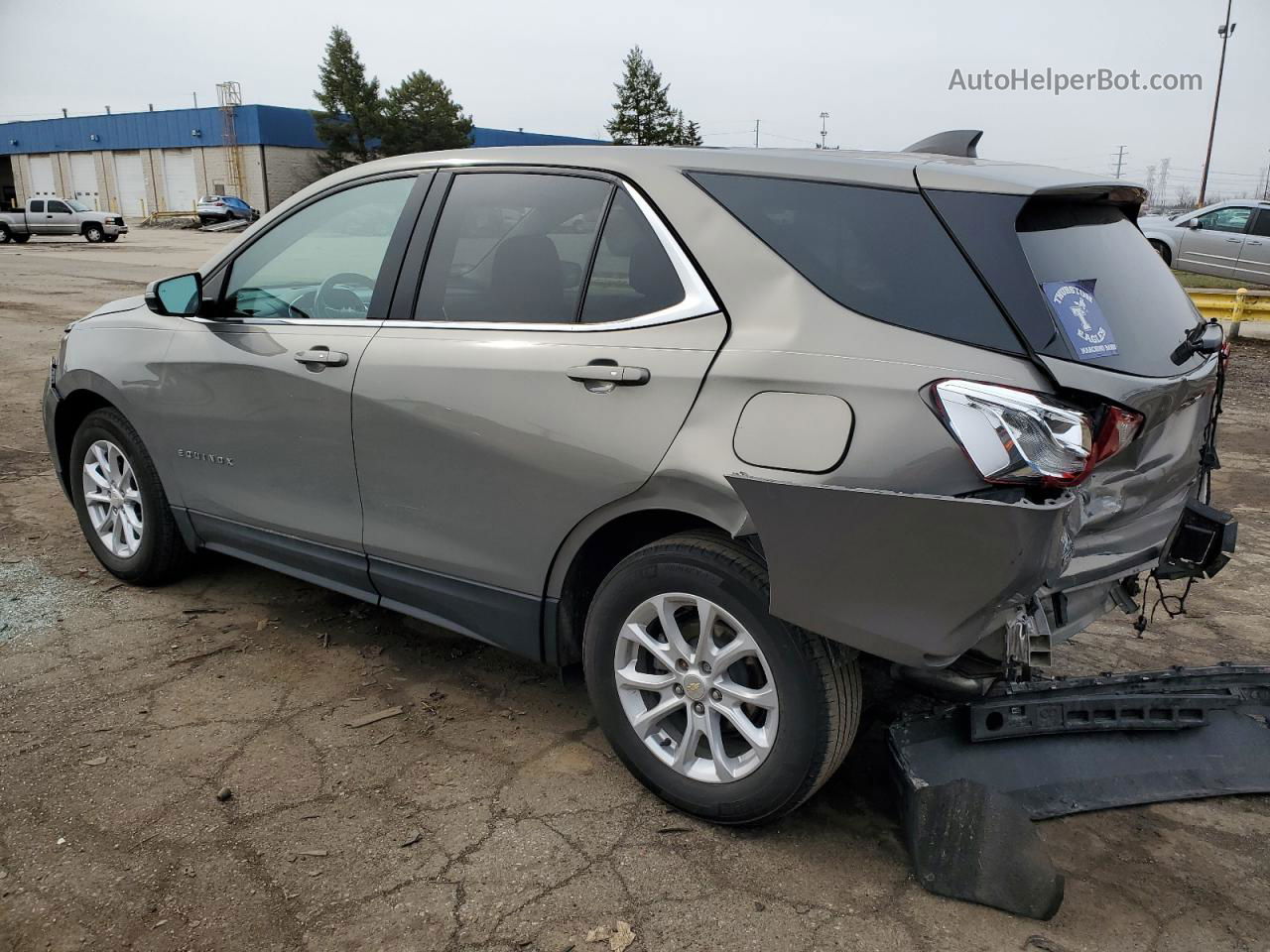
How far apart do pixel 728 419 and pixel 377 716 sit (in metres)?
1.68

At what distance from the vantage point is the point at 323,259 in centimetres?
364

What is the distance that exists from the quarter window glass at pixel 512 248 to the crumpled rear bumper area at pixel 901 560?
945 mm

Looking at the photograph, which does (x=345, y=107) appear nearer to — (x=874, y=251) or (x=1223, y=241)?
(x=1223, y=241)

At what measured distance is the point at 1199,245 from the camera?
56.0ft

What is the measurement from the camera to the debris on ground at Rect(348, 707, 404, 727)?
3.26 metres

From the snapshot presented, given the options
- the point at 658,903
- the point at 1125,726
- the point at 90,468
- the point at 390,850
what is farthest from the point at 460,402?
the point at 90,468

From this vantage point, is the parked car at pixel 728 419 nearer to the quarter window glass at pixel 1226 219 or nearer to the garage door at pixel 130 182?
the quarter window glass at pixel 1226 219

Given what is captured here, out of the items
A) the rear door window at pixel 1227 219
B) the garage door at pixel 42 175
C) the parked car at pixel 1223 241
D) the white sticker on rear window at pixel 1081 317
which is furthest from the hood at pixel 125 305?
the garage door at pixel 42 175

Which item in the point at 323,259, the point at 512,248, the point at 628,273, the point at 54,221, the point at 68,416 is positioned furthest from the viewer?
the point at 54,221

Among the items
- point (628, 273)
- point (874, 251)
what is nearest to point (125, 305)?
point (628, 273)

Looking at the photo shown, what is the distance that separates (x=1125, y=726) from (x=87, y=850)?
2.81m

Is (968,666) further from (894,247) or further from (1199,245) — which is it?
(1199,245)

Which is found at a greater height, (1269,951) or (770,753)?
(770,753)

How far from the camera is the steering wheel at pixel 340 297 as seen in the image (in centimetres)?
337
